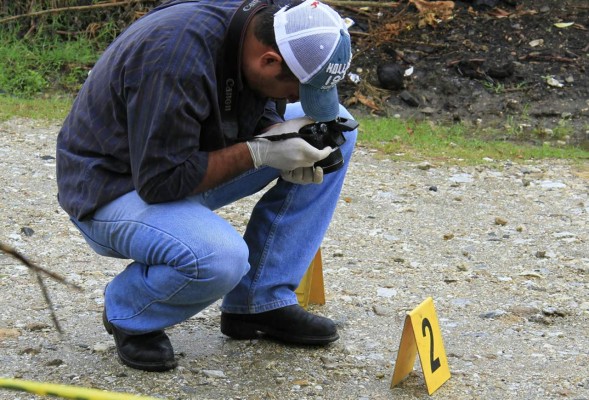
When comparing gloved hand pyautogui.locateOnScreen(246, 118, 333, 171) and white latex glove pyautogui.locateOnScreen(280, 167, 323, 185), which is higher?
gloved hand pyautogui.locateOnScreen(246, 118, 333, 171)

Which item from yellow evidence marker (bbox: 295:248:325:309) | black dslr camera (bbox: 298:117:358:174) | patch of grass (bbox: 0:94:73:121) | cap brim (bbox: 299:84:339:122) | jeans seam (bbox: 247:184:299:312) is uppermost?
cap brim (bbox: 299:84:339:122)

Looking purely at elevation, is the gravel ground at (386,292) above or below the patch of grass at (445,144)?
above

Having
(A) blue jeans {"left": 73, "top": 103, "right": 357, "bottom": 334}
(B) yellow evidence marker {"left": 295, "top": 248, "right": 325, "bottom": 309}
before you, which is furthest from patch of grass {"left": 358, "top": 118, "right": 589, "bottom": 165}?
(A) blue jeans {"left": 73, "top": 103, "right": 357, "bottom": 334}

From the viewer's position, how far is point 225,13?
2.78m

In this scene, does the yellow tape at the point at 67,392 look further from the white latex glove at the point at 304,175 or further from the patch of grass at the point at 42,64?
the patch of grass at the point at 42,64

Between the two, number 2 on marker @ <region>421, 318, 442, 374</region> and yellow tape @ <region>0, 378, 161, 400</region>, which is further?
number 2 on marker @ <region>421, 318, 442, 374</region>

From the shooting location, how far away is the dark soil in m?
6.82

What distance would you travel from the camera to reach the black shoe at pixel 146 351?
2.95m

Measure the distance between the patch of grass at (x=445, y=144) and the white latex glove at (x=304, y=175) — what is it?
2835 millimetres

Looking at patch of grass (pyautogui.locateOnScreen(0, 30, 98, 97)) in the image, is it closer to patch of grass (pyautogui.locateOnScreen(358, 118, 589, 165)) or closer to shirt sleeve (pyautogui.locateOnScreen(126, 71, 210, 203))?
patch of grass (pyautogui.locateOnScreen(358, 118, 589, 165))

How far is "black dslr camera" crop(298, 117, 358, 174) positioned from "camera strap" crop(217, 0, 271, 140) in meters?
0.25

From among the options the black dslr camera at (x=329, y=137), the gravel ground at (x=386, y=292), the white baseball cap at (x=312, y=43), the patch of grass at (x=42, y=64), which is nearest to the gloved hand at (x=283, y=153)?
the black dslr camera at (x=329, y=137)

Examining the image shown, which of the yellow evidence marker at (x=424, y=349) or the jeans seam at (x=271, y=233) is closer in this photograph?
the yellow evidence marker at (x=424, y=349)

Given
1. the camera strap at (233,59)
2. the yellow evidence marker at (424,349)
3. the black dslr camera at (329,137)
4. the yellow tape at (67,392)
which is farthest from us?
the black dslr camera at (329,137)
